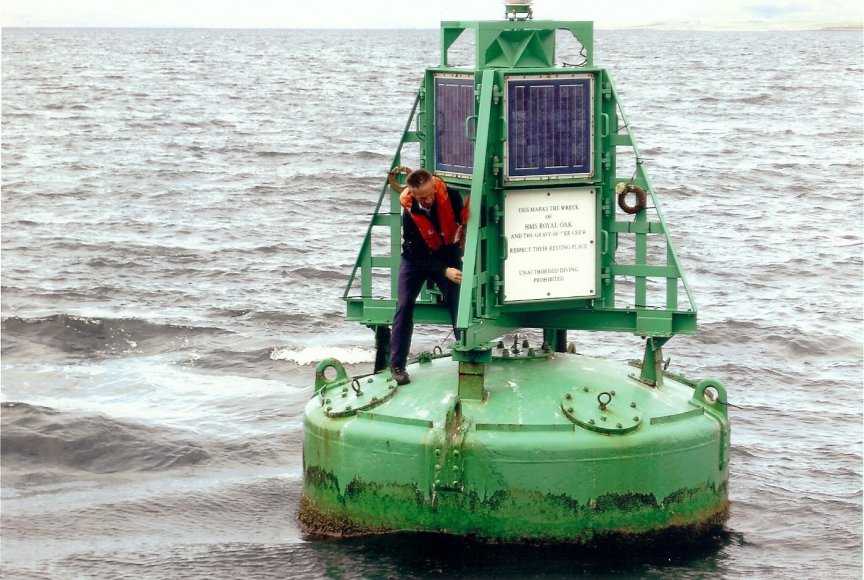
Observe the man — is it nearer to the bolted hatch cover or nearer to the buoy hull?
the buoy hull

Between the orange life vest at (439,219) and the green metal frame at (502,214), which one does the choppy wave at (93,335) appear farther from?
the orange life vest at (439,219)

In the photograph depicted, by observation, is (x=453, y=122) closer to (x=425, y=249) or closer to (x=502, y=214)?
(x=502, y=214)

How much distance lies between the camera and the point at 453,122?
12.6 m

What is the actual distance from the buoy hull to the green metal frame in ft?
1.34

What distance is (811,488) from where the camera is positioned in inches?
593

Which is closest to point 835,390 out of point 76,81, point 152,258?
point 152,258

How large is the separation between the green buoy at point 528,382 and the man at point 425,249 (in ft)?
0.59

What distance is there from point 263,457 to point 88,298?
943cm

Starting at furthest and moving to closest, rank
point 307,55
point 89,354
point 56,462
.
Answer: point 307,55, point 89,354, point 56,462

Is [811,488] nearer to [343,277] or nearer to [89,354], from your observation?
[89,354]

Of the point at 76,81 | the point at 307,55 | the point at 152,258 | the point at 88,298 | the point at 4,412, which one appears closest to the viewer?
the point at 4,412

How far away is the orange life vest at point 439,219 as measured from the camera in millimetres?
12188

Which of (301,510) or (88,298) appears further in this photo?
(88,298)

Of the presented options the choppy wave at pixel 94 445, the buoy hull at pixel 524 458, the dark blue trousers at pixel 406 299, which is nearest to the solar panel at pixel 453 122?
the dark blue trousers at pixel 406 299
